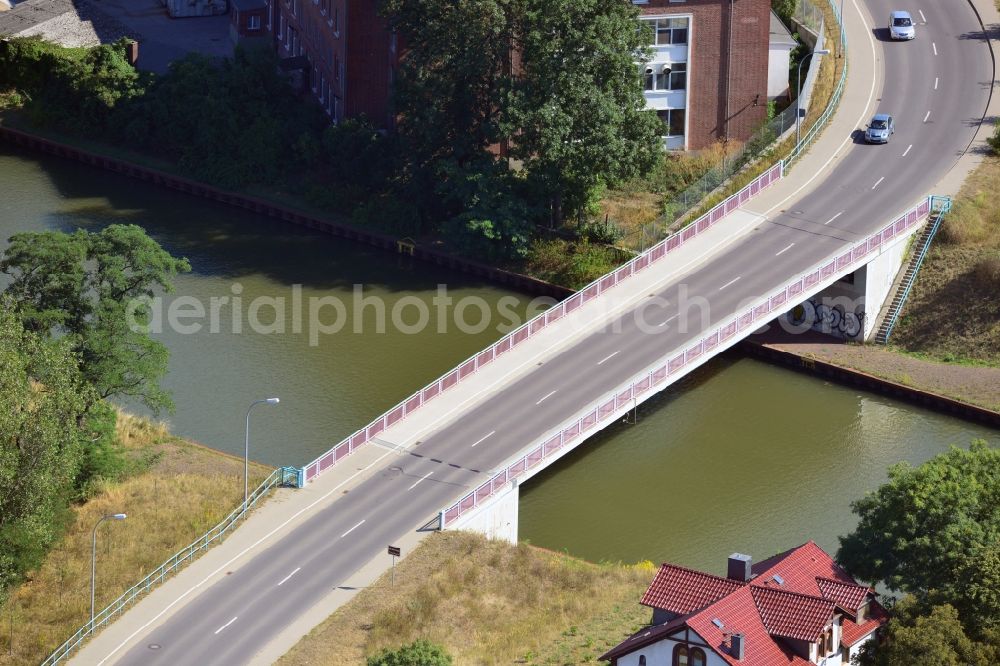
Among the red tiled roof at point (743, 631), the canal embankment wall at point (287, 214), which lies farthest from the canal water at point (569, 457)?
the red tiled roof at point (743, 631)

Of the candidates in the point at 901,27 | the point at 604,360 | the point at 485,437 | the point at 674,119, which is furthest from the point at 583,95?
the point at 901,27

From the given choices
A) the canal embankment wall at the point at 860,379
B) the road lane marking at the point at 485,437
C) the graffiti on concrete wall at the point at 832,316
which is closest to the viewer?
the road lane marking at the point at 485,437

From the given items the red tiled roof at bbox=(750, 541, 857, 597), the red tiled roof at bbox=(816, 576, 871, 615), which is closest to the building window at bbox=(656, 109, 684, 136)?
the red tiled roof at bbox=(750, 541, 857, 597)

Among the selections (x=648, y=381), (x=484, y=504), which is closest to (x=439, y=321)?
(x=648, y=381)

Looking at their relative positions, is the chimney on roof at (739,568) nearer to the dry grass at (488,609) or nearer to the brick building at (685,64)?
the dry grass at (488,609)

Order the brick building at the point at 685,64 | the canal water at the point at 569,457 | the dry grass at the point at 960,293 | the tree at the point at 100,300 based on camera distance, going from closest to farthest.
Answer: the tree at the point at 100,300 → the canal water at the point at 569,457 → the dry grass at the point at 960,293 → the brick building at the point at 685,64

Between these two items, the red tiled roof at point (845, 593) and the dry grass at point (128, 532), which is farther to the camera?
the dry grass at point (128, 532)

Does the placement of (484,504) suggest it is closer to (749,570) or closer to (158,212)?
(749,570)
